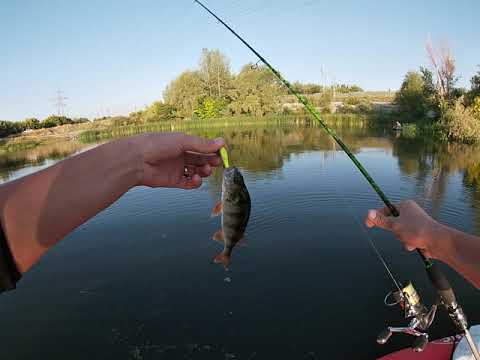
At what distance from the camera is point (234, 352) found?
6203 mm

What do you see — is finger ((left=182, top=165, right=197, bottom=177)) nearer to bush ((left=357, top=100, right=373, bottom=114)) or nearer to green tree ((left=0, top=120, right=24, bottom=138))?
bush ((left=357, top=100, right=373, bottom=114))

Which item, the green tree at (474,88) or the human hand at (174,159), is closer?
the human hand at (174,159)

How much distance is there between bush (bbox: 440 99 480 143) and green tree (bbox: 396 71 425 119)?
6.62 m

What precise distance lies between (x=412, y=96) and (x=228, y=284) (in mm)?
35138

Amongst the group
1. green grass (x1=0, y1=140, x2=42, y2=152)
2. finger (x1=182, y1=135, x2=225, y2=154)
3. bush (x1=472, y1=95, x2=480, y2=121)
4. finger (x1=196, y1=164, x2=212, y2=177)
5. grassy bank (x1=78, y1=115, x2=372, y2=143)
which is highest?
finger (x1=182, y1=135, x2=225, y2=154)

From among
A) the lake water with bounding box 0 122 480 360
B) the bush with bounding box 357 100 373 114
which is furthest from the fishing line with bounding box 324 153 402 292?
the bush with bounding box 357 100 373 114

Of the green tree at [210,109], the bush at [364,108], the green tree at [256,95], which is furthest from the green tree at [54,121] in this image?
the bush at [364,108]

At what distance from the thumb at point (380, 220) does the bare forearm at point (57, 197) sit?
161 cm

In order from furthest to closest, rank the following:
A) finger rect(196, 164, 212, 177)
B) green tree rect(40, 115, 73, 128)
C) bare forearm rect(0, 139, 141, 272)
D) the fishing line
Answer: green tree rect(40, 115, 73, 128) < the fishing line < finger rect(196, 164, 212, 177) < bare forearm rect(0, 139, 141, 272)

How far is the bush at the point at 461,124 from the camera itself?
25.6 meters

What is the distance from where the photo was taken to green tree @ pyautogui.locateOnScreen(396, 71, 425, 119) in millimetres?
35737

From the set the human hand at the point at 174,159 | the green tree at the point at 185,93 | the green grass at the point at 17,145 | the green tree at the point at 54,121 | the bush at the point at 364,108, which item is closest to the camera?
the human hand at the point at 174,159

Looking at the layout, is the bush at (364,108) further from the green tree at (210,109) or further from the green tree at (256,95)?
the green tree at (210,109)

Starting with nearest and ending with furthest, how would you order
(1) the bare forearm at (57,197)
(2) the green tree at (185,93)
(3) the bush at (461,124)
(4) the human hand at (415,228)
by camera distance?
(1) the bare forearm at (57,197) < (4) the human hand at (415,228) < (3) the bush at (461,124) < (2) the green tree at (185,93)
